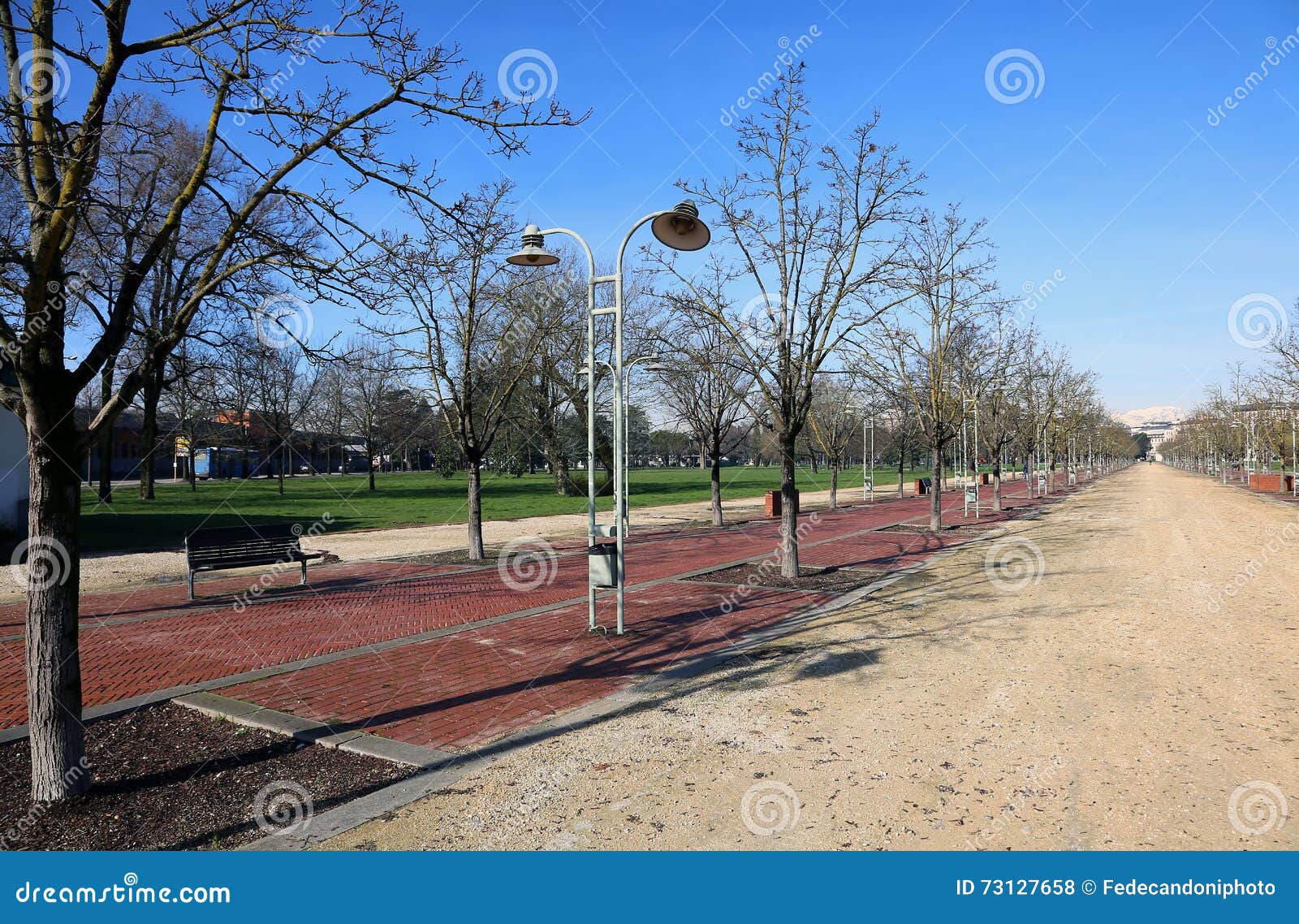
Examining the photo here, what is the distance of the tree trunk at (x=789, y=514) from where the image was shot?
11992mm

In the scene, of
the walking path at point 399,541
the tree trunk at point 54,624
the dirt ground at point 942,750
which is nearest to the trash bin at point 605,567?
the dirt ground at point 942,750

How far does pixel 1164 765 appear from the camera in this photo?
16.2 ft

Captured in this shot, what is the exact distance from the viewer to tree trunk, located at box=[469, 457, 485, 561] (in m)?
14.8

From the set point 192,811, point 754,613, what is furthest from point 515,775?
point 754,613

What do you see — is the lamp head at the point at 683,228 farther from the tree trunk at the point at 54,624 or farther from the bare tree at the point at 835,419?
the bare tree at the point at 835,419

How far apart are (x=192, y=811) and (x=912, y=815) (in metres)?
3.97

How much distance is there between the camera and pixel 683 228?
8516 mm

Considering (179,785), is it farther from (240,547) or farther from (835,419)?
(835,419)

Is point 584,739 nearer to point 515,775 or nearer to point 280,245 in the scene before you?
point 515,775

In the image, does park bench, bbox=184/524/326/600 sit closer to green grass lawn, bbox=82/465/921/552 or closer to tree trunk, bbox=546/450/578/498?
green grass lawn, bbox=82/465/921/552

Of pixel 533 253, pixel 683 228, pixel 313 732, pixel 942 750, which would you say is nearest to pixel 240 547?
pixel 533 253

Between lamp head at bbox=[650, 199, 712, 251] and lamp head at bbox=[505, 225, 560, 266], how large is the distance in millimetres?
1150

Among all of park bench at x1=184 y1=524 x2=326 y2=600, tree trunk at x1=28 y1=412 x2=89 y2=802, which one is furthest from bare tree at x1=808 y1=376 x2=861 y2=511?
tree trunk at x1=28 y1=412 x2=89 y2=802

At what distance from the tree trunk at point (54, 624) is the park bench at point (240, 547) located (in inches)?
280
